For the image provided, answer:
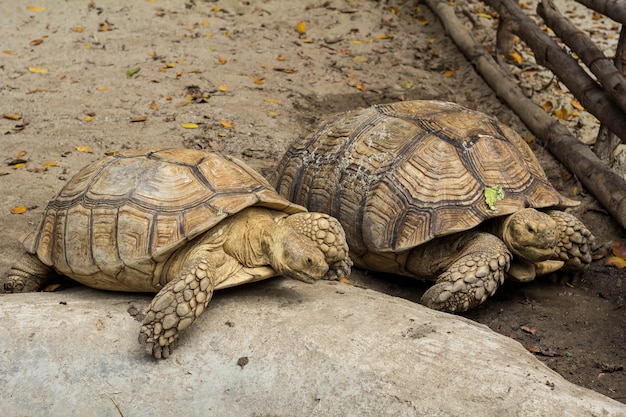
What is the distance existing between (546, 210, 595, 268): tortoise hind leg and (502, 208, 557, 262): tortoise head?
0.77 ft

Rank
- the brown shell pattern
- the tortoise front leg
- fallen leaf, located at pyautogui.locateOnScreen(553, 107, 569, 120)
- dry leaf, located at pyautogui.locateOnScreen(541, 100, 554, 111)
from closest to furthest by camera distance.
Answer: the tortoise front leg < the brown shell pattern < fallen leaf, located at pyautogui.locateOnScreen(553, 107, 569, 120) < dry leaf, located at pyautogui.locateOnScreen(541, 100, 554, 111)

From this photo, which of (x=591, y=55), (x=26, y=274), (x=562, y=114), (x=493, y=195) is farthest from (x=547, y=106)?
(x=26, y=274)

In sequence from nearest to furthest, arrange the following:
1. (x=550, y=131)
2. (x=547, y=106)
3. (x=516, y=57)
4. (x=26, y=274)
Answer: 1. (x=26, y=274)
2. (x=550, y=131)
3. (x=547, y=106)
4. (x=516, y=57)

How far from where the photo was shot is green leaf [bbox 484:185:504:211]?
4.08m

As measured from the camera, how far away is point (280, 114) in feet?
20.8

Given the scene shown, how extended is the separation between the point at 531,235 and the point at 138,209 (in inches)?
83.8

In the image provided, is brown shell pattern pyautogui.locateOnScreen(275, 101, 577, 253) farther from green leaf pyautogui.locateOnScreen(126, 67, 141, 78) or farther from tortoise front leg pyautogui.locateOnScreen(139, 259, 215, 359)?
green leaf pyautogui.locateOnScreen(126, 67, 141, 78)

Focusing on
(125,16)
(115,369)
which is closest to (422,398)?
(115,369)

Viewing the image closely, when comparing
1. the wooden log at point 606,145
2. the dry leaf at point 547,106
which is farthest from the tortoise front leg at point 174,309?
the dry leaf at point 547,106

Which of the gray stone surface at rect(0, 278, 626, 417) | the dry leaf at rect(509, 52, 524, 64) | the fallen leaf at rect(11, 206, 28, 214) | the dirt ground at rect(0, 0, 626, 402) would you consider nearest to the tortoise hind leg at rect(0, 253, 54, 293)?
the dirt ground at rect(0, 0, 626, 402)

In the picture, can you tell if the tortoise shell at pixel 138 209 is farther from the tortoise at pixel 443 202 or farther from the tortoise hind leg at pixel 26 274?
the tortoise at pixel 443 202

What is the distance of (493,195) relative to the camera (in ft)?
13.5

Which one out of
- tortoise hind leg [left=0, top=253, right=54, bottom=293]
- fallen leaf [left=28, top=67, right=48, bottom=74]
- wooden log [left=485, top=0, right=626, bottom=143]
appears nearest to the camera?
tortoise hind leg [left=0, top=253, right=54, bottom=293]

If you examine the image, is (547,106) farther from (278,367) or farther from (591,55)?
(278,367)
